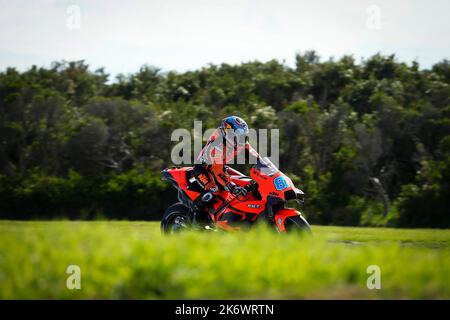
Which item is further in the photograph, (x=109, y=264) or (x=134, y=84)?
(x=134, y=84)

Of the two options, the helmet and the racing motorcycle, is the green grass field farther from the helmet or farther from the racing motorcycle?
the helmet

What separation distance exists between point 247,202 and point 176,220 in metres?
1.43

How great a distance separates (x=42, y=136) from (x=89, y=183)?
4.82 meters

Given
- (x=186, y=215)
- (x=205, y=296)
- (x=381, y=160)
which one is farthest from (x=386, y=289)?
(x=381, y=160)

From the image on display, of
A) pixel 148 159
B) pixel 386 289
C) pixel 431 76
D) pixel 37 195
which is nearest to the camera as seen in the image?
pixel 386 289

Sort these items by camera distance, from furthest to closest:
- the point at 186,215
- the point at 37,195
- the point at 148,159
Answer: the point at 148,159
the point at 37,195
the point at 186,215

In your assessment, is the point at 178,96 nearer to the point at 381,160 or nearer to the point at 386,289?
the point at 381,160

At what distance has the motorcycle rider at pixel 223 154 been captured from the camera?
1100 cm

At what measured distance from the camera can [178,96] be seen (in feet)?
131

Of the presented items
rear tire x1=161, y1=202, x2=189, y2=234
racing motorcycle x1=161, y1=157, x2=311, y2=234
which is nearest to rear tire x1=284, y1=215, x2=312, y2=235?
racing motorcycle x1=161, y1=157, x2=311, y2=234

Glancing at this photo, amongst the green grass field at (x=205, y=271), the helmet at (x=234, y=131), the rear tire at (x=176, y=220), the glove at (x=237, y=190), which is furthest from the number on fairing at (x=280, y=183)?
the green grass field at (x=205, y=271)

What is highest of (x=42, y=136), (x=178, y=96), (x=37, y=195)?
(x=178, y=96)

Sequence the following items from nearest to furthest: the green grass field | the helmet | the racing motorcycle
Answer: the green grass field, the racing motorcycle, the helmet

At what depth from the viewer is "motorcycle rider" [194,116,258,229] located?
1100 cm
